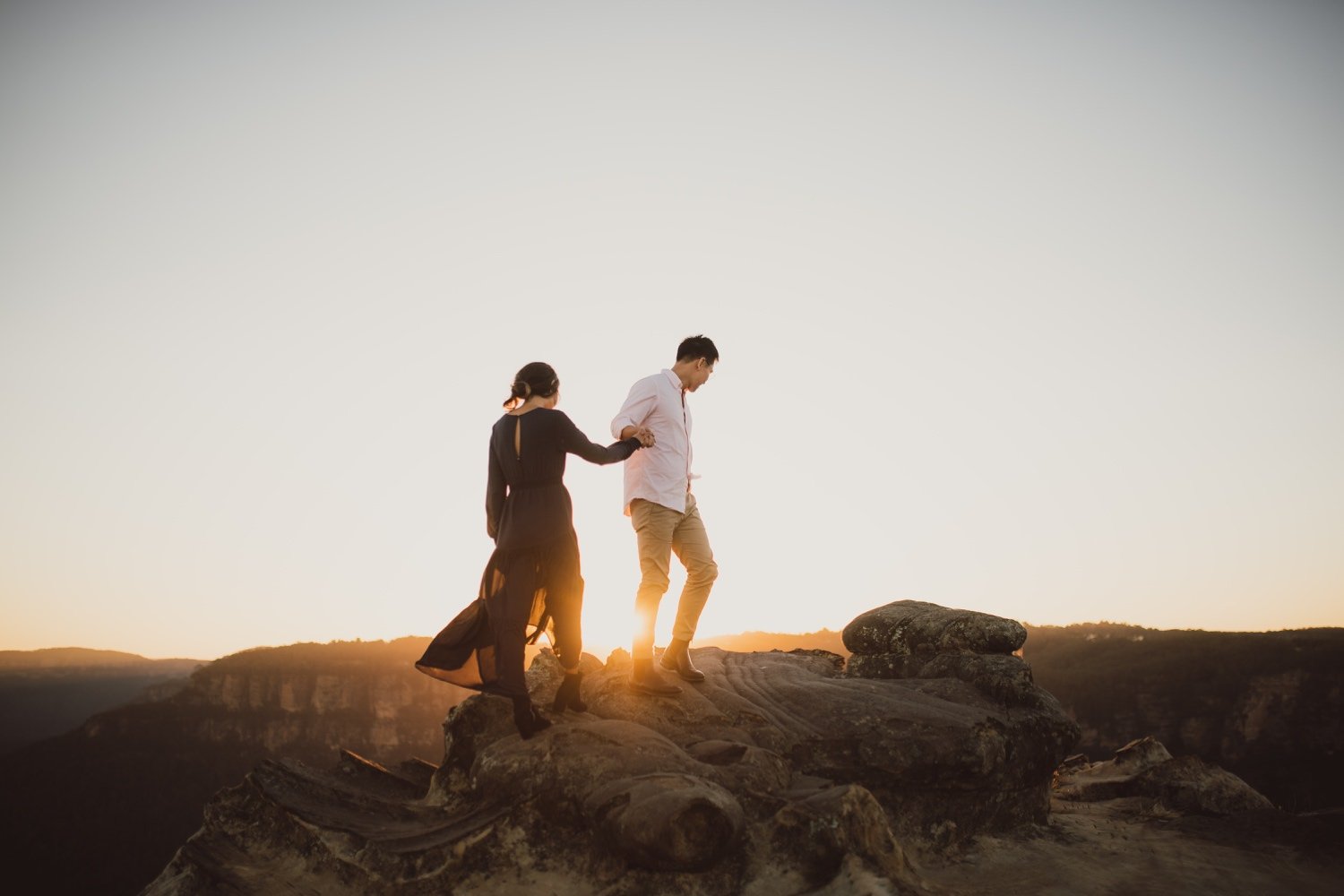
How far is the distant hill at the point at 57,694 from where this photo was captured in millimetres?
127500

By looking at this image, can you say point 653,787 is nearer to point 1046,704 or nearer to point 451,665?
point 451,665

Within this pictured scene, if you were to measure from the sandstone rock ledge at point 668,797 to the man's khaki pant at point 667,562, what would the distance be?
2.87 feet

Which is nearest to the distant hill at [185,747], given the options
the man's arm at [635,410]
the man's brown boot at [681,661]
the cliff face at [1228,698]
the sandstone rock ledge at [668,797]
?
the cliff face at [1228,698]

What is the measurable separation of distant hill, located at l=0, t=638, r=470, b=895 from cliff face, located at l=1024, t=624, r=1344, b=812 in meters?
51.3

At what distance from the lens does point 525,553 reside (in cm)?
698

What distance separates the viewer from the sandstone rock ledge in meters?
6.19

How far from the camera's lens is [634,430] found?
721 centimetres

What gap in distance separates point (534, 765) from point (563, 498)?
2.41m

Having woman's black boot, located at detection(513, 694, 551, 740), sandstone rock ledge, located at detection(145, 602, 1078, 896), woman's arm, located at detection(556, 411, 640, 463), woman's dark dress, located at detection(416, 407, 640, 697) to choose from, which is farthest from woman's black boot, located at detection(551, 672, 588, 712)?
woman's arm, located at detection(556, 411, 640, 463)

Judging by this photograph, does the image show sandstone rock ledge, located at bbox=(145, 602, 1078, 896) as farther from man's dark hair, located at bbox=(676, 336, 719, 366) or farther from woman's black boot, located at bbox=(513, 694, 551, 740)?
man's dark hair, located at bbox=(676, 336, 719, 366)

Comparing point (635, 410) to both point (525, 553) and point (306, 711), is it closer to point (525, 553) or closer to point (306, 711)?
point (525, 553)

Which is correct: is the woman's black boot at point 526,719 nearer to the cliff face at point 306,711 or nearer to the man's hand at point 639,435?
the man's hand at point 639,435

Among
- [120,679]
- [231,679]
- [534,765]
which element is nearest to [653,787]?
[534,765]

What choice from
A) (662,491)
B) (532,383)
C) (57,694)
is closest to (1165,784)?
(662,491)
